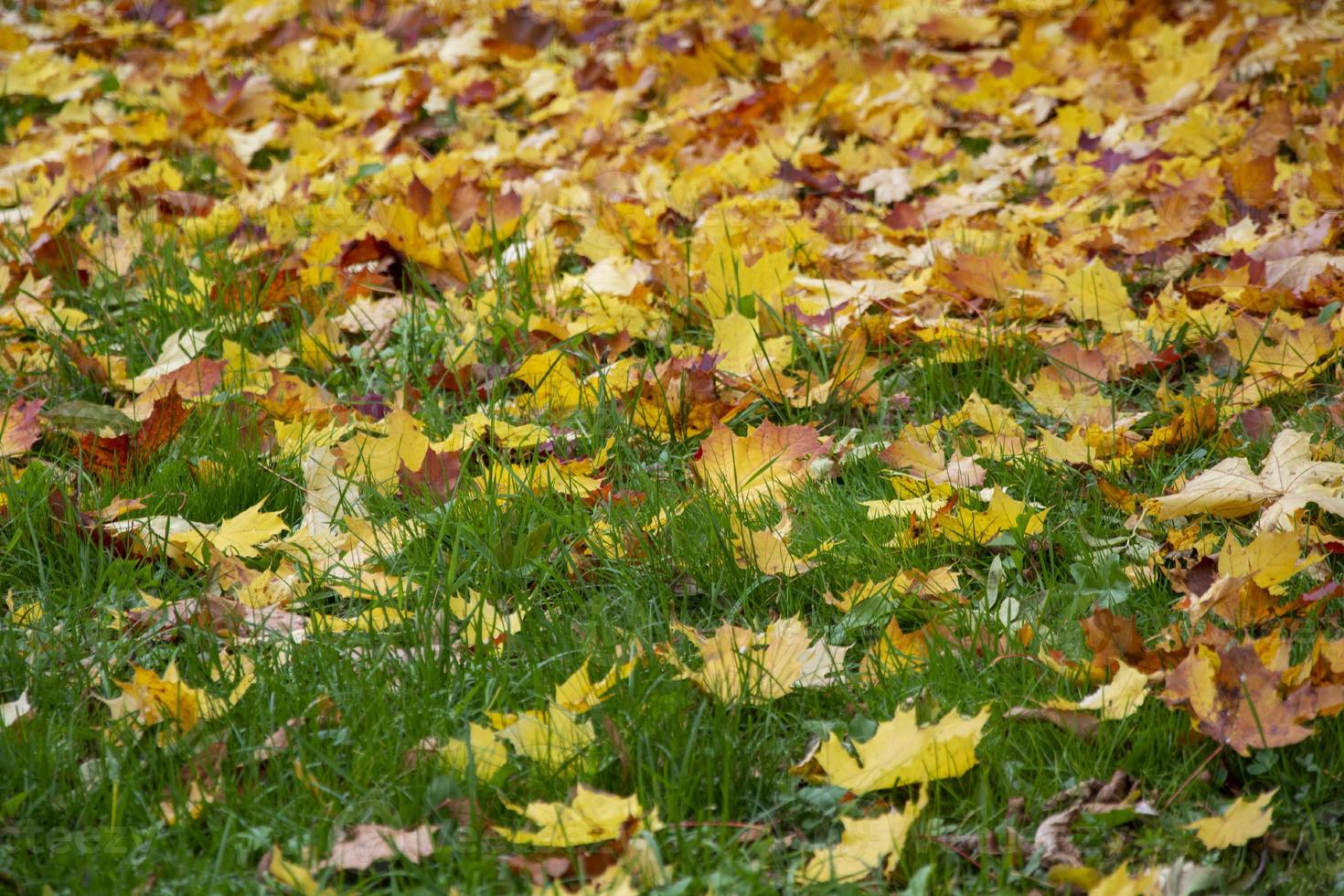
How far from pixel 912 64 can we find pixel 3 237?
10.3 ft

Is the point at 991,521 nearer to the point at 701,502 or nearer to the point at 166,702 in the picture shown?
the point at 701,502

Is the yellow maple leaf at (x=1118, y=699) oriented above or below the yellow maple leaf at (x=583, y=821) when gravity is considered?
below

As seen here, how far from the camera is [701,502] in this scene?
6.68 feet

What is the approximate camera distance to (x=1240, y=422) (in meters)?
2.21

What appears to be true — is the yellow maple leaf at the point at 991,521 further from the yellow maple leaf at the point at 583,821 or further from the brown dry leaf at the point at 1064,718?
the yellow maple leaf at the point at 583,821

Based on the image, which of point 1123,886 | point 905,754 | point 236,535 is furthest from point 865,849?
point 236,535

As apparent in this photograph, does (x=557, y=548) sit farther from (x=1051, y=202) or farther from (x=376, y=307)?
(x=1051, y=202)

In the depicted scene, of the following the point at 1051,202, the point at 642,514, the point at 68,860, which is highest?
the point at 68,860

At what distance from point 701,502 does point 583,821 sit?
0.73 m

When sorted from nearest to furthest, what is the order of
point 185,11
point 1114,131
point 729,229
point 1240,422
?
point 1240,422, point 729,229, point 1114,131, point 185,11

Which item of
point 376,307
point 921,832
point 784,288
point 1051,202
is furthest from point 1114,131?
point 921,832

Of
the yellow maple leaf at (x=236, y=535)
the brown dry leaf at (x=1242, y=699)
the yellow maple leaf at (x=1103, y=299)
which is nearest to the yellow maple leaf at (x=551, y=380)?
the yellow maple leaf at (x=236, y=535)

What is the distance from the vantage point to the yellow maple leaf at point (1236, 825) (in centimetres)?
135

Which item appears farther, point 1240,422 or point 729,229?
point 729,229
